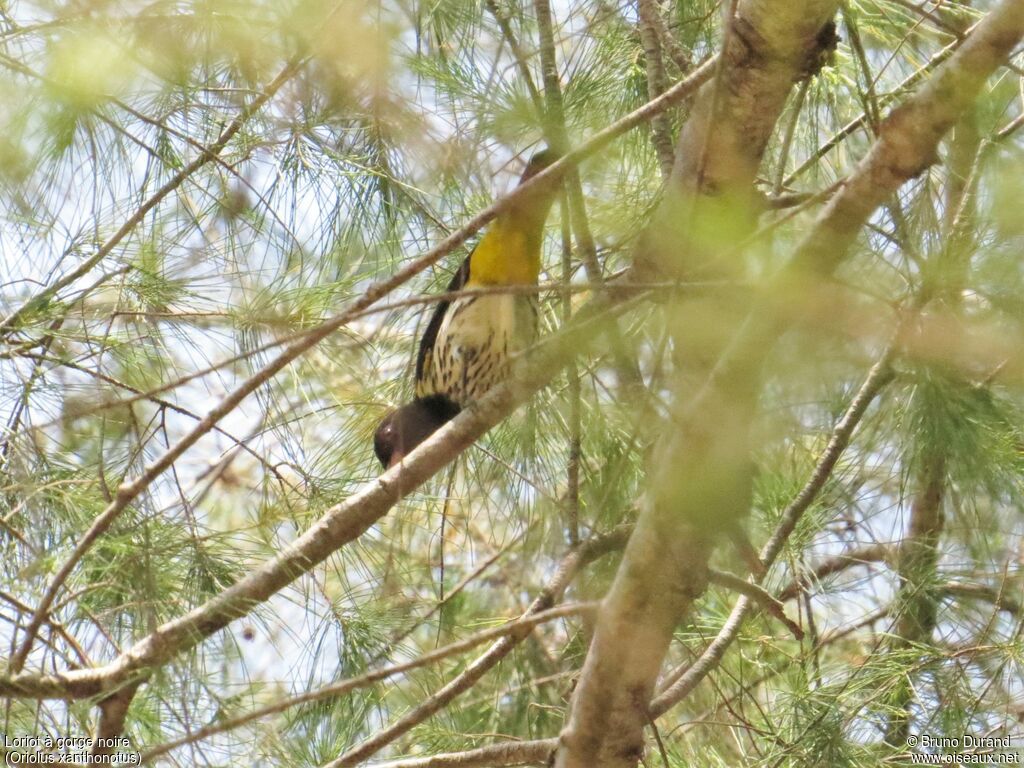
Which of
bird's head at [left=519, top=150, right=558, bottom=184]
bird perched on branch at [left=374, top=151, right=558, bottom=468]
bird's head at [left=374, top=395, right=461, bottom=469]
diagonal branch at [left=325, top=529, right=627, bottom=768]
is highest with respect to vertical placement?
bird's head at [left=519, top=150, right=558, bottom=184]

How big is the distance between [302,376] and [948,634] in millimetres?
1693

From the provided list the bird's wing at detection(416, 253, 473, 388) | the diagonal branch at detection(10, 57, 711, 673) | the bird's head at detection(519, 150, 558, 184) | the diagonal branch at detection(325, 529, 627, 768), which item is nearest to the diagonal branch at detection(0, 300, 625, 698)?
the diagonal branch at detection(10, 57, 711, 673)

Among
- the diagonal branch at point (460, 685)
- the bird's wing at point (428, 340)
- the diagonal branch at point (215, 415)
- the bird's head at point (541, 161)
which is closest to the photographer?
the diagonal branch at point (215, 415)

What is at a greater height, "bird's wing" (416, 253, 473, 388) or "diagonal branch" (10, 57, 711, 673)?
"bird's wing" (416, 253, 473, 388)

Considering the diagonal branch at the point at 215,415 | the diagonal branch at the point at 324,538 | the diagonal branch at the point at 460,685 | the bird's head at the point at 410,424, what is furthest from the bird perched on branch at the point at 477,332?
the diagonal branch at the point at 215,415

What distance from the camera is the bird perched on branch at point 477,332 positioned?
2.67 metres

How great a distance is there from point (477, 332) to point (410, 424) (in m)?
0.29

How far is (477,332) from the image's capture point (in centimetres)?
278

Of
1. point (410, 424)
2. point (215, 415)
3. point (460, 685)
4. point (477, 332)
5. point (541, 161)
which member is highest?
point (541, 161)

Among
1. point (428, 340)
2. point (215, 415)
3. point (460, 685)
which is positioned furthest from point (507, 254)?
point (215, 415)

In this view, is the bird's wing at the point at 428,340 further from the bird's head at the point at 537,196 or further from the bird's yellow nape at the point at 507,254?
the bird's head at the point at 537,196

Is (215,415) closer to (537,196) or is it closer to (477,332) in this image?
(537,196)

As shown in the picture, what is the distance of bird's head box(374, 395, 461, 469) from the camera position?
2.68m

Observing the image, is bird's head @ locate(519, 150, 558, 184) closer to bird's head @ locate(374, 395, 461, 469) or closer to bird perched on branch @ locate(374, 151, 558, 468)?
bird perched on branch @ locate(374, 151, 558, 468)
